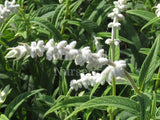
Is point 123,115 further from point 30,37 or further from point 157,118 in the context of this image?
point 30,37

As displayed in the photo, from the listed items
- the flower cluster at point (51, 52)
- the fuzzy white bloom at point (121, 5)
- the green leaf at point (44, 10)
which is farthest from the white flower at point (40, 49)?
the green leaf at point (44, 10)

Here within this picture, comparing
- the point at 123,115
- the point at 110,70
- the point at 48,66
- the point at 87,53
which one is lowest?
the point at 123,115

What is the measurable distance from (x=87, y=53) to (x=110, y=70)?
0.20m

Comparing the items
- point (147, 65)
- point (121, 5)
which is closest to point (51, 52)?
point (121, 5)

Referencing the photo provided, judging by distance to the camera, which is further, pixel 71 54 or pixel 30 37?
pixel 30 37

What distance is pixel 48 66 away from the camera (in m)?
3.33

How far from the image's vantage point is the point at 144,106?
165 cm

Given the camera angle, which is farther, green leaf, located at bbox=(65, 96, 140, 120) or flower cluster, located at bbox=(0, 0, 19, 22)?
flower cluster, located at bbox=(0, 0, 19, 22)

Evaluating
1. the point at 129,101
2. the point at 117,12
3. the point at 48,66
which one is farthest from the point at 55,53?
the point at 48,66

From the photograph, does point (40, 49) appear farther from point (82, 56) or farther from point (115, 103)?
point (115, 103)

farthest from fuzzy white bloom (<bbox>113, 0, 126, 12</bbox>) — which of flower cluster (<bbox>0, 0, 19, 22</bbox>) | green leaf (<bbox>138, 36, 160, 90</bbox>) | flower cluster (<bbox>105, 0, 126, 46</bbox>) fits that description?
flower cluster (<bbox>0, 0, 19, 22</bbox>)

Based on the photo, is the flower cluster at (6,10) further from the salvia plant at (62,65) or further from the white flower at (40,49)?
the white flower at (40,49)

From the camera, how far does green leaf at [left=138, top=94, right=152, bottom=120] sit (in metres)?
1.62

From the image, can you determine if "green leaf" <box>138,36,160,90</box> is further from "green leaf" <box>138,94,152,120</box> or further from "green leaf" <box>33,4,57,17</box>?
"green leaf" <box>33,4,57,17</box>
